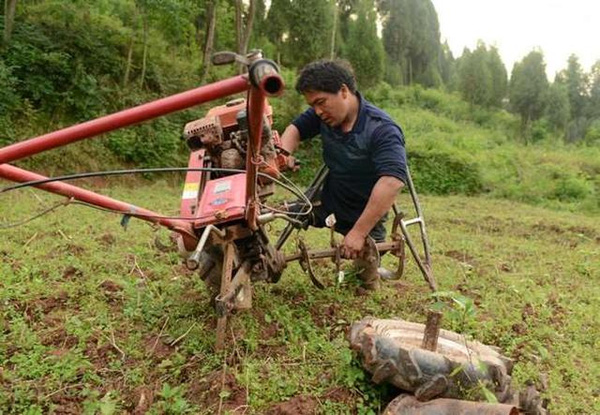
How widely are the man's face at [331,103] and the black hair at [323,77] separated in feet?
0.09

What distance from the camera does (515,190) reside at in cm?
1337

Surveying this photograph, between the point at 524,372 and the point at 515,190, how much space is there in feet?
35.6

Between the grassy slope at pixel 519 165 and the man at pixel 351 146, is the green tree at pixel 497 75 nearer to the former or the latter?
the grassy slope at pixel 519 165

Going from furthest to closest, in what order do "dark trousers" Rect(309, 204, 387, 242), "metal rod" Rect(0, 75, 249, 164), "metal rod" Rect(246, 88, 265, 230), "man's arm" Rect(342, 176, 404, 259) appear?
"dark trousers" Rect(309, 204, 387, 242), "man's arm" Rect(342, 176, 404, 259), "metal rod" Rect(246, 88, 265, 230), "metal rod" Rect(0, 75, 249, 164)

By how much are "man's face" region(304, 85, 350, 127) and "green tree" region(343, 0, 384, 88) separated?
65.6 feet

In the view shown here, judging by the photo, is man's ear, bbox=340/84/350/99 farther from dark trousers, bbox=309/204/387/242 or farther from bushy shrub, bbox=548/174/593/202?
bushy shrub, bbox=548/174/593/202

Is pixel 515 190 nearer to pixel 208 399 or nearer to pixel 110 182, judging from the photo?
pixel 110 182

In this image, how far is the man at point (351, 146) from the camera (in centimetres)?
334

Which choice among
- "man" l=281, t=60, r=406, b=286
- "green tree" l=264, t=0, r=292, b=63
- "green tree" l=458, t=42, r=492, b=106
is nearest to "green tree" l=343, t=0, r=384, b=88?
"green tree" l=264, t=0, r=292, b=63

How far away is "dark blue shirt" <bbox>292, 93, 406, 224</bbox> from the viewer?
3.41 meters

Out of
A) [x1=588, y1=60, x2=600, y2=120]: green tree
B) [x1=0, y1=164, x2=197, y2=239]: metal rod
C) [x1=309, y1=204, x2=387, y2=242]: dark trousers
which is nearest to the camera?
[x1=0, y1=164, x2=197, y2=239]: metal rod

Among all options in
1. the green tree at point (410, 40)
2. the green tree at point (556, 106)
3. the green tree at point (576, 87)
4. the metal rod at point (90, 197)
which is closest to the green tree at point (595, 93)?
the green tree at point (576, 87)

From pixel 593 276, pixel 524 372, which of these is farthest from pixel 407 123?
pixel 524 372

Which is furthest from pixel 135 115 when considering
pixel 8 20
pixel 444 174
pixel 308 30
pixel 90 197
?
pixel 308 30
